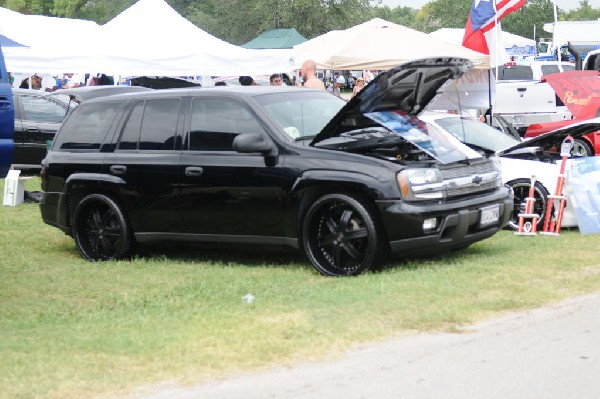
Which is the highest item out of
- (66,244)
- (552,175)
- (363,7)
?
(363,7)

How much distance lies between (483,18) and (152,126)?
982 cm

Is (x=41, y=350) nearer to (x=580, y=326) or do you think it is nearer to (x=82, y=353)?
(x=82, y=353)

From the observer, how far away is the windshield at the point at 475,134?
13.1m

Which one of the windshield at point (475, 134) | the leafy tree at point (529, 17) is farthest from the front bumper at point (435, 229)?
→ the leafy tree at point (529, 17)

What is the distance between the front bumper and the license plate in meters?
0.05

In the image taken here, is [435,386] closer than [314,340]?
Yes

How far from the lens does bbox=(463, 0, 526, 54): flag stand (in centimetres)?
1795

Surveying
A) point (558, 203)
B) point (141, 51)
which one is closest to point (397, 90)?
point (558, 203)

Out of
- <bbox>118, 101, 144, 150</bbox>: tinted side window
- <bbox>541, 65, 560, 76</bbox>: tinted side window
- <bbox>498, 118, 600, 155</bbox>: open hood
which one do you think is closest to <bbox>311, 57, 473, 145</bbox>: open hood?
<bbox>118, 101, 144, 150</bbox>: tinted side window

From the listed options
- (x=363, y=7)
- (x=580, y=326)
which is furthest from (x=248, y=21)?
(x=580, y=326)

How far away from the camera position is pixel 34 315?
24.8 feet

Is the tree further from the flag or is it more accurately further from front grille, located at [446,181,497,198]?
front grille, located at [446,181,497,198]

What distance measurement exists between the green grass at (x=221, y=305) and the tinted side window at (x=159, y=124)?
1.13 m

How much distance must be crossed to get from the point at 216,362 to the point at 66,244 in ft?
19.8
